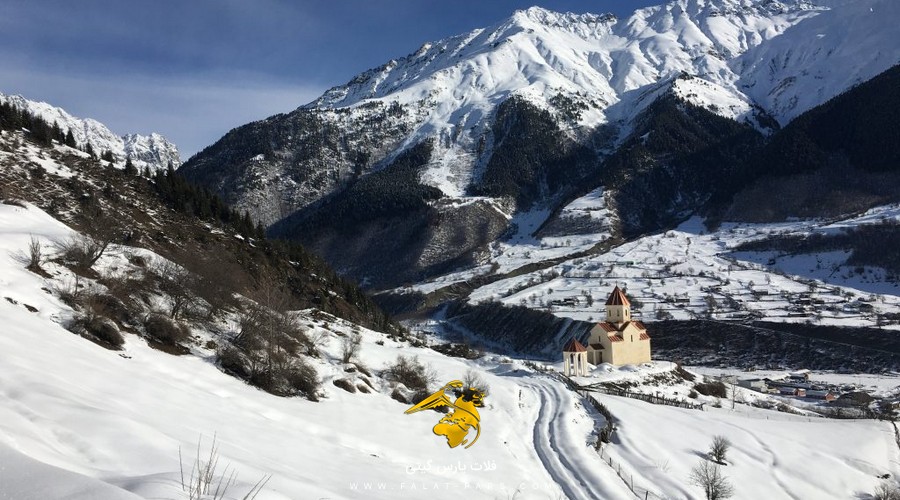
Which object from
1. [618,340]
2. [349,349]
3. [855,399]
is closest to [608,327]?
[618,340]

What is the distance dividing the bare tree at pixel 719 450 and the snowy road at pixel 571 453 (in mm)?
6829

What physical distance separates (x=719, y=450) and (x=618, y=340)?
123 ft

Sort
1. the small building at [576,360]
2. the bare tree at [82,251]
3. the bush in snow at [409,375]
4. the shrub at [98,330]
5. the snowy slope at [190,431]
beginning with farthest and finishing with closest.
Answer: the small building at [576,360]
the bush in snow at [409,375]
the bare tree at [82,251]
the shrub at [98,330]
the snowy slope at [190,431]

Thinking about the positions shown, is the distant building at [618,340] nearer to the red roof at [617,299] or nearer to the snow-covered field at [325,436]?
the red roof at [617,299]

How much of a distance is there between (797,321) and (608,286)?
43077mm

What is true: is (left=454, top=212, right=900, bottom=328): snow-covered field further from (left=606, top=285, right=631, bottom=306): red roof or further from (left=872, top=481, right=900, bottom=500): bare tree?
(left=872, top=481, right=900, bottom=500): bare tree

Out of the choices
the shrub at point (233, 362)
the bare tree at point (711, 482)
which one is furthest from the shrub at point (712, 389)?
the shrub at point (233, 362)

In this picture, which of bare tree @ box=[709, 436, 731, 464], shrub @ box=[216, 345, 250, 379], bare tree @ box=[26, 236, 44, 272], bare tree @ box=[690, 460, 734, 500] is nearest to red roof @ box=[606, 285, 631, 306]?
bare tree @ box=[709, 436, 731, 464]

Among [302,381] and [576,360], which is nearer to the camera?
[302,381]

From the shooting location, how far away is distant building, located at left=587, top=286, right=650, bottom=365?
226ft

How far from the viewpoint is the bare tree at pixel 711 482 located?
26250 millimetres

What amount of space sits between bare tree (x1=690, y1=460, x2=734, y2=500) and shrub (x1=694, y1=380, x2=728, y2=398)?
34.2 meters

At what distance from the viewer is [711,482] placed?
26.4 meters

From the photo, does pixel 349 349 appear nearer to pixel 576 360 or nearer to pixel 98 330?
pixel 98 330
